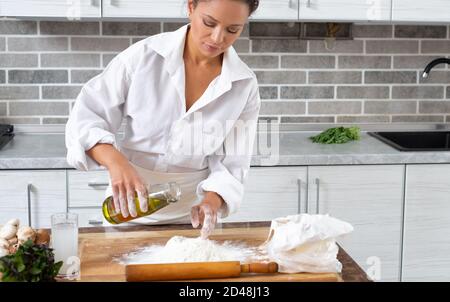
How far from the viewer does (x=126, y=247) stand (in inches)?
79.3

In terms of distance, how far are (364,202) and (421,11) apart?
3.20ft

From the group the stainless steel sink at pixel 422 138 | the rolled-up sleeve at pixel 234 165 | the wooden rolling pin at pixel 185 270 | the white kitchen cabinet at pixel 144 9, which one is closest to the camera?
the wooden rolling pin at pixel 185 270

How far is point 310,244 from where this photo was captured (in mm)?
1831

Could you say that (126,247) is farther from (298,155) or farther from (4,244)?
(298,155)

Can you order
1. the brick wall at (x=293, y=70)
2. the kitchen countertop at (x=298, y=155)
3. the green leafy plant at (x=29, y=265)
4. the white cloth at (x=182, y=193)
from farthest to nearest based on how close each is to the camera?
the brick wall at (x=293, y=70), the kitchen countertop at (x=298, y=155), the white cloth at (x=182, y=193), the green leafy plant at (x=29, y=265)

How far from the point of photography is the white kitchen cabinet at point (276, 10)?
335 centimetres

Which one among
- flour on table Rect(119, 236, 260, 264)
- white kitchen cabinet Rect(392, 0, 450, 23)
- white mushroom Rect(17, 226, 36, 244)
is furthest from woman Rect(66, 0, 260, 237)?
white kitchen cabinet Rect(392, 0, 450, 23)

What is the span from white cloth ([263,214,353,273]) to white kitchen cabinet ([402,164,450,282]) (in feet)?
5.24

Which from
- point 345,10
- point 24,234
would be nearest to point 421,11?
point 345,10

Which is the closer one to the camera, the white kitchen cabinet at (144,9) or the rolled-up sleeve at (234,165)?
the rolled-up sleeve at (234,165)

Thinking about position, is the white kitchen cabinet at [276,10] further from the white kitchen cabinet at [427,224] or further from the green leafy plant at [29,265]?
the green leafy plant at [29,265]

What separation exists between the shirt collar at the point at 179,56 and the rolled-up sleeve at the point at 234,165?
0.10 meters

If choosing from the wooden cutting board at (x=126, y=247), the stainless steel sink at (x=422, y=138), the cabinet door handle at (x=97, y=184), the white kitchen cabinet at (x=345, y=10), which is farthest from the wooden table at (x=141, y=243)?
the stainless steel sink at (x=422, y=138)

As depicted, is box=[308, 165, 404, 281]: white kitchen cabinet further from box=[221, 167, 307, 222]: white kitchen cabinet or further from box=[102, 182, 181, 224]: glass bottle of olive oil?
box=[102, 182, 181, 224]: glass bottle of olive oil
